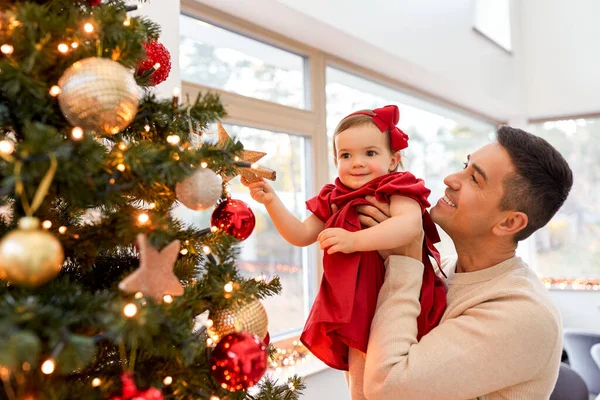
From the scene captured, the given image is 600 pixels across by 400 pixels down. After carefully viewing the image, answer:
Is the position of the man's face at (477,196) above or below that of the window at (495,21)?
below

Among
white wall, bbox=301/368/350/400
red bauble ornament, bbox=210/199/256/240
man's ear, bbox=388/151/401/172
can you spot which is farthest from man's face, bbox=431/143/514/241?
white wall, bbox=301/368/350/400

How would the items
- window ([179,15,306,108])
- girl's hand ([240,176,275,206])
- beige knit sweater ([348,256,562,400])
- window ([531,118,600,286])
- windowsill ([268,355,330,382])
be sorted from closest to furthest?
beige knit sweater ([348,256,562,400]) → girl's hand ([240,176,275,206]) → window ([179,15,306,108]) → windowsill ([268,355,330,382]) → window ([531,118,600,286])

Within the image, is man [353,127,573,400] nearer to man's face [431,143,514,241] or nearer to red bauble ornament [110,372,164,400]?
man's face [431,143,514,241]

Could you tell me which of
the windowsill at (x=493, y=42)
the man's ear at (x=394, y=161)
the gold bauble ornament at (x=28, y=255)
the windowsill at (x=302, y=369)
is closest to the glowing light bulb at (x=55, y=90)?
the gold bauble ornament at (x=28, y=255)

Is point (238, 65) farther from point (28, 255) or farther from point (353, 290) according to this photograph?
point (28, 255)

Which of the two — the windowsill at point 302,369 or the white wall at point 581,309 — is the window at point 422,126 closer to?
the windowsill at point 302,369

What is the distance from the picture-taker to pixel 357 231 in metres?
A: 1.29

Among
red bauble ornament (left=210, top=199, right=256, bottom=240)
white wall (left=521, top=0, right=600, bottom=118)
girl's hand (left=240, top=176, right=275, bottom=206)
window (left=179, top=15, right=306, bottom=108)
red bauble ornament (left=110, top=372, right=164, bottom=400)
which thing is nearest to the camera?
red bauble ornament (left=110, top=372, right=164, bottom=400)

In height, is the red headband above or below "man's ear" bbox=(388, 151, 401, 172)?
above

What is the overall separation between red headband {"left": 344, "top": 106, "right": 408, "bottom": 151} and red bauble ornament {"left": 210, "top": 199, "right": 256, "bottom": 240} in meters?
0.53

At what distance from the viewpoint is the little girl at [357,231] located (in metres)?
1.29

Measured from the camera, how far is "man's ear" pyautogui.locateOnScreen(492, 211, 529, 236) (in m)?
1.40

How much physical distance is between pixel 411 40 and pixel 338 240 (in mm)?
2665

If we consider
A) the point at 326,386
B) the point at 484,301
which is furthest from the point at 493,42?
the point at 484,301
